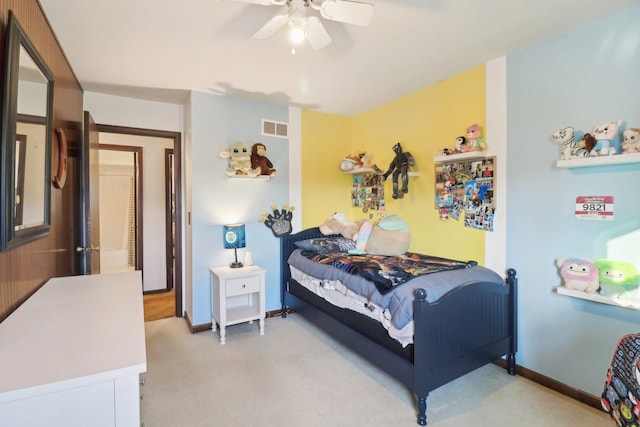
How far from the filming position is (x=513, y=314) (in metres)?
2.28

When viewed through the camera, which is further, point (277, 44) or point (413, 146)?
point (413, 146)

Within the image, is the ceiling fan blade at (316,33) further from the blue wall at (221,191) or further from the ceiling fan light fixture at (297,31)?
the blue wall at (221,191)

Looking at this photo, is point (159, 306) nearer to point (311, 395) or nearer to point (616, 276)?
point (311, 395)

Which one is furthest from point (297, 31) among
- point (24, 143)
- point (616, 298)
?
point (616, 298)

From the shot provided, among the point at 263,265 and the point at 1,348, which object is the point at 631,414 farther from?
the point at 263,265

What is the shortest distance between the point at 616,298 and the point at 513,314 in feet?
2.08

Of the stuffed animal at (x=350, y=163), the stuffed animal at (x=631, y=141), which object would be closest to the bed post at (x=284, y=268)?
the stuffed animal at (x=350, y=163)

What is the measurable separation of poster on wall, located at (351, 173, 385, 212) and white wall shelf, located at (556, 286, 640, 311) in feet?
6.36

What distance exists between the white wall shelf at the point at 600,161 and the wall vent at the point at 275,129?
255 centimetres

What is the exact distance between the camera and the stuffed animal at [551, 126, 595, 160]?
190 cm

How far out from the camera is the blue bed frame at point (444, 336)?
1.80 metres

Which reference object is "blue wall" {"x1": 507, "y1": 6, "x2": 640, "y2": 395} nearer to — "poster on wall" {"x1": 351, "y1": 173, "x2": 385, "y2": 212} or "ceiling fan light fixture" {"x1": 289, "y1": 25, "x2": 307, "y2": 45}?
"poster on wall" {"x1": 351, "y1": 173, "x2": 385, "y2": 212}

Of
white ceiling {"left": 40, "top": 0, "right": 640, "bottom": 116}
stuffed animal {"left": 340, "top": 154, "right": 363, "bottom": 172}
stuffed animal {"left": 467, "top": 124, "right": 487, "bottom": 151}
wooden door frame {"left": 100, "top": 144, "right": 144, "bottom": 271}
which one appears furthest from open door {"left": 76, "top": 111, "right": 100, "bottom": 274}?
stuffed animal {"left": 467, "top": 124, "right": 487, "bottom": 151}

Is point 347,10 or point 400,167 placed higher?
point 347,10
